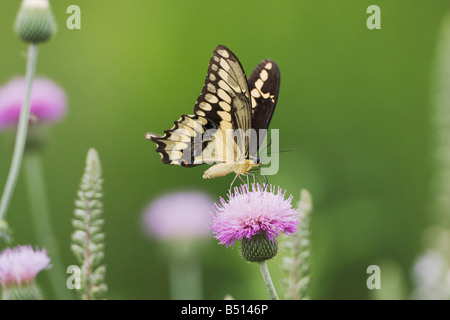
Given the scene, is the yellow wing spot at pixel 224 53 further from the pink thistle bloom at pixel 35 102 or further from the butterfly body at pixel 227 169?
the pink thistle bloom at pixel 35 102

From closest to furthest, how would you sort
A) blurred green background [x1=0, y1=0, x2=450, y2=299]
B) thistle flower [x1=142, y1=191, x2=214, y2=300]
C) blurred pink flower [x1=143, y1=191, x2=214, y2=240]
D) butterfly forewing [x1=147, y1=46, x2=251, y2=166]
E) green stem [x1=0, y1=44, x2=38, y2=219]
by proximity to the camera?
green stem [x1=0, y1=44, x2=38, y2=219]
butterfly forewing [x1=147, y1=46, x2=251, y2=166]
thistle flower [x1=142, y1=191, x2=214, y2=300]
blurred pink flower [x1=143, y1=191, x2=214, y2=240]
blurred green background [x1=0, y1=0, x2=450, y2=299]

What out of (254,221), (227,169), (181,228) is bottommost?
(181,228)

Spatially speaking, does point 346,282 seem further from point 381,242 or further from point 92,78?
point 92,78

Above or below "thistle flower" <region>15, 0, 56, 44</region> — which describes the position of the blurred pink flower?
below

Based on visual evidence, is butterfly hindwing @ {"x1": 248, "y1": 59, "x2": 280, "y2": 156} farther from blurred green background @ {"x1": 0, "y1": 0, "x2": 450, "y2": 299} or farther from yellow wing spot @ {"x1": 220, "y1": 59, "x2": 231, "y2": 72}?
blurred green background @ {"x1": 0, "y1": 0, "x2": 450, "y2": 299}

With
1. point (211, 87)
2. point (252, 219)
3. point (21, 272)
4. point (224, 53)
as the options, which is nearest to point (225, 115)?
point (211, 87)

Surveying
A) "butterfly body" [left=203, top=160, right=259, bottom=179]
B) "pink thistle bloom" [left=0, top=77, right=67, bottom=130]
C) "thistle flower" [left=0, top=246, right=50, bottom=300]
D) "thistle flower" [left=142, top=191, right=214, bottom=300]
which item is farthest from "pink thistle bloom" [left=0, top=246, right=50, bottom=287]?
"pink thistle bloom" [left=0, top=77, right=67, bottom=130]

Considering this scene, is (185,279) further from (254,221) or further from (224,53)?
(224,53)
